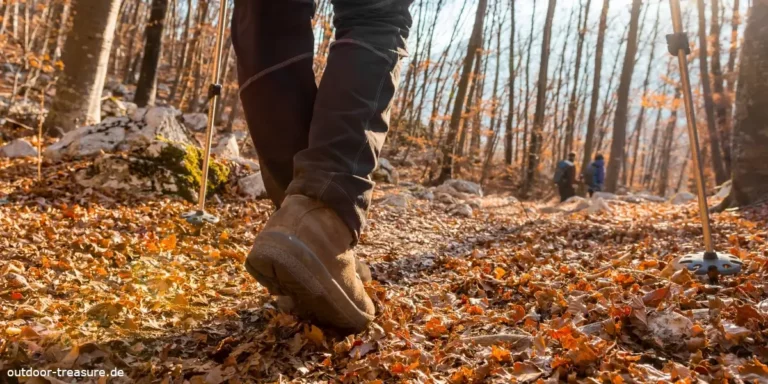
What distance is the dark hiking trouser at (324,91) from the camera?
1203 mm

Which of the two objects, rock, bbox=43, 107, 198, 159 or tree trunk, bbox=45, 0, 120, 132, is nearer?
rock, bbox=43, 107, 198, 159

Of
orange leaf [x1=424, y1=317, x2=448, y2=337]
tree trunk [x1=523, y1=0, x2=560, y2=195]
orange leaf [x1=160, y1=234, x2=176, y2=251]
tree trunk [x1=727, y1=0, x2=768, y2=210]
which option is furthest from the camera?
tree trunk [x1=523, y1=0, x2=560, y2=195]

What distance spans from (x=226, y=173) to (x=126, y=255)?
2.65 m

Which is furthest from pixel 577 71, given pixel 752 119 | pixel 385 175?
pixel 752 119

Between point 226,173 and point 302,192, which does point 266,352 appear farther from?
point 226,173

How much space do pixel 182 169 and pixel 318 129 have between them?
3783 millimetres

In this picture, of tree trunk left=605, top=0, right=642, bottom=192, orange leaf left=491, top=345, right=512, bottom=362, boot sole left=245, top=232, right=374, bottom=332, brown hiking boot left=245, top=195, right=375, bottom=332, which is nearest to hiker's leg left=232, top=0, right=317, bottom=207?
brown hiking boot left=245, top=195, right=375, bottom=332

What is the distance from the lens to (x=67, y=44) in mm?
6012

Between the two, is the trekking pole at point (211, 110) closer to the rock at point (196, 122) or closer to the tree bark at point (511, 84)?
the rock at point (196, 122)

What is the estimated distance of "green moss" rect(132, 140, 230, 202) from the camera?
4.42 m

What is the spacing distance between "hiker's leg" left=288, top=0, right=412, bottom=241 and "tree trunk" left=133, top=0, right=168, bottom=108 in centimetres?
1032

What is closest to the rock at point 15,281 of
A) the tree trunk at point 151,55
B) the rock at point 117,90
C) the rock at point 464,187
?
the tree trunk at point 151,55

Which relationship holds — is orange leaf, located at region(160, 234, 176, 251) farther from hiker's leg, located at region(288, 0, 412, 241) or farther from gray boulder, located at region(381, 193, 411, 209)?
gray boulder, located at region(381, 193, 411, 209)

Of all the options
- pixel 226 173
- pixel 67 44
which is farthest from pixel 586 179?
pixel 67 44
